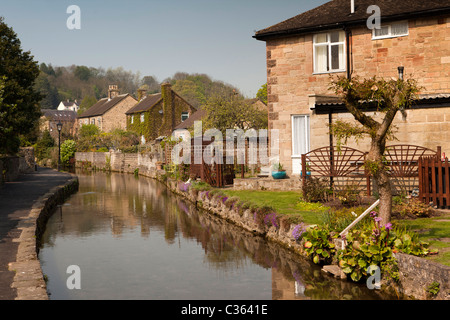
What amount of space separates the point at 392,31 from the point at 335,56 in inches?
98.7

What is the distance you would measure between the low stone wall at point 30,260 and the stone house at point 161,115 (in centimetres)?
4206

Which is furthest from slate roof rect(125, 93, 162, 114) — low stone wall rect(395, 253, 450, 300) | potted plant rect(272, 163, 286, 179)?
low stone wall rect(395, 253, 450, 300)

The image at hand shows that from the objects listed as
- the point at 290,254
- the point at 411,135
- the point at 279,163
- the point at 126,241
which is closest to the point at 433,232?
the point at 290,254

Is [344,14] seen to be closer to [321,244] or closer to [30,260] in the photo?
[321,244]

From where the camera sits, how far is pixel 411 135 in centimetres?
1620

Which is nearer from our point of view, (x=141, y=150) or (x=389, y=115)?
(x=389, y=115)

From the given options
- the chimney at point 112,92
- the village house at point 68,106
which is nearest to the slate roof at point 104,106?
the chimney at point 112,92

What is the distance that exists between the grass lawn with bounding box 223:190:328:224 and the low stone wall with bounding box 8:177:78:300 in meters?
6.41

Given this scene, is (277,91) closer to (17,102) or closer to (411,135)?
(411,135)

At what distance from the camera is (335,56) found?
20719 mm

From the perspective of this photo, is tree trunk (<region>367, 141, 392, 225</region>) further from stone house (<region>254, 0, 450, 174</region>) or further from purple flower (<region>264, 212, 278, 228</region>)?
stone house (<region>254, 0, 450, 174</region>)

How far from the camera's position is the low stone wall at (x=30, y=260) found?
302 inches

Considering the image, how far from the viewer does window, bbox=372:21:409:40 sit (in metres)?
19.6

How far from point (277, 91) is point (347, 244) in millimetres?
12444
